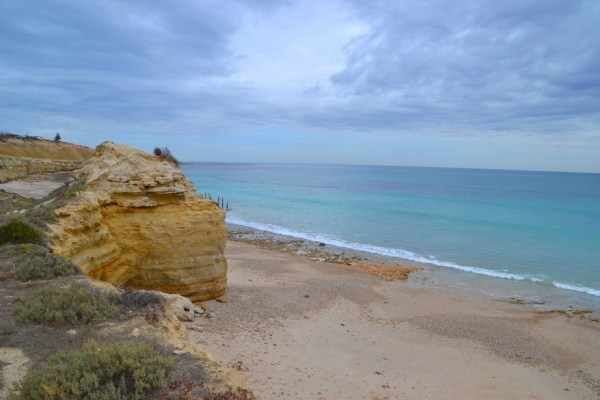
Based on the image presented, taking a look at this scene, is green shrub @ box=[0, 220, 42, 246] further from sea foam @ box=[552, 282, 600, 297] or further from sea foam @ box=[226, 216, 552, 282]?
sea foam @ box=[552, 282, 600, 297]

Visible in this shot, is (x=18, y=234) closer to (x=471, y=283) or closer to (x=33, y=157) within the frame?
(x=471, y=283)

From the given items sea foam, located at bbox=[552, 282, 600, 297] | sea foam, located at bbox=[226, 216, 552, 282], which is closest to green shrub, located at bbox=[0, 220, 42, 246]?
sea foam, located at bbox=[226, 216, 552, 282]

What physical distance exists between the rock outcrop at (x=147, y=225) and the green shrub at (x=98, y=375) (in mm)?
6869

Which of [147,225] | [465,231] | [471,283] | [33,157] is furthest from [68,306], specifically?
[33,157]

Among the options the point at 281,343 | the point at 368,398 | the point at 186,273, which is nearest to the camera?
the point at 368,398

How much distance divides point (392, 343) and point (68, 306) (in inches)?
366

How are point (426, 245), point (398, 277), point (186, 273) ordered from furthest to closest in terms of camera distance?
point (426, 245)
point (398, 277)
point (186, 273)

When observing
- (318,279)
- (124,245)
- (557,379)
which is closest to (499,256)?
(318,279)

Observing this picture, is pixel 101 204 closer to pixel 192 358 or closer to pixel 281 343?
pixel 281 343

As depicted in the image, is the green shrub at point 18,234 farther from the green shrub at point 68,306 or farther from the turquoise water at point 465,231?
the turquoise water at point 465,231

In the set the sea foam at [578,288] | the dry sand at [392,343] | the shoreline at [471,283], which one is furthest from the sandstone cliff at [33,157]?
the sea foam at [578,288]

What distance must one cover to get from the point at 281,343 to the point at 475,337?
6898 millimetres

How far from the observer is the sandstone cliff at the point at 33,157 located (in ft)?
135

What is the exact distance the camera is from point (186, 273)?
11977mm
